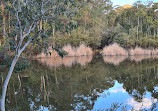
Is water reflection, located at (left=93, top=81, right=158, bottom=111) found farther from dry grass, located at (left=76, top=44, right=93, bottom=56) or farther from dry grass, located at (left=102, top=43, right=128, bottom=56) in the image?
dry grass, located at (left=102, top=43, right=128, bottom=56)

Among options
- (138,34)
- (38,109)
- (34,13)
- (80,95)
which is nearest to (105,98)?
(80,95)

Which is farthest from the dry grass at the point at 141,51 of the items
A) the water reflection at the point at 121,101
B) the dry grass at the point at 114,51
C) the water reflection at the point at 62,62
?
the water reflection at the point at 121,101

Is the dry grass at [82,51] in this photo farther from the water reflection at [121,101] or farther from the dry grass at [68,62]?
the water reflection at [121,101]

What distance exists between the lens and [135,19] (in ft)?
137

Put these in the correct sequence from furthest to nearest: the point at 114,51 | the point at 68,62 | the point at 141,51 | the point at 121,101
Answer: the point at 141,51 → the point at 114,51 → the point at 68,62 → the point at 121,101

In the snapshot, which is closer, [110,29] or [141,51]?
[141,51]

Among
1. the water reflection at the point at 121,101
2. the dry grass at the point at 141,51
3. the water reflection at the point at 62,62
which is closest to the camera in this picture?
the water reflection at the point at 121,101

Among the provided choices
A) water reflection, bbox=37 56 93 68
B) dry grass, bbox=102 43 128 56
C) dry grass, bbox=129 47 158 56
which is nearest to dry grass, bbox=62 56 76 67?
water reflection, bbox=37 56 93 68

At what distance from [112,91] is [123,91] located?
0.51 m

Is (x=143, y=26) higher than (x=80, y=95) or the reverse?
→ higher

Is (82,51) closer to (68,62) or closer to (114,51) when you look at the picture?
(114,51)

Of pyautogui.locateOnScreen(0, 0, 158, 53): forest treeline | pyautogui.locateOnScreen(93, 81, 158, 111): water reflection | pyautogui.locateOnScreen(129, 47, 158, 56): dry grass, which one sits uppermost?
pyautogui.locateOnScreen(0, 0, 158, 53): forest treeline

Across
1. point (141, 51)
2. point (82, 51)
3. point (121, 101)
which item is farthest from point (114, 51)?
point (121, 101)

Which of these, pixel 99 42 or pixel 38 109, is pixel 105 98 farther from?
pixel 99 42
